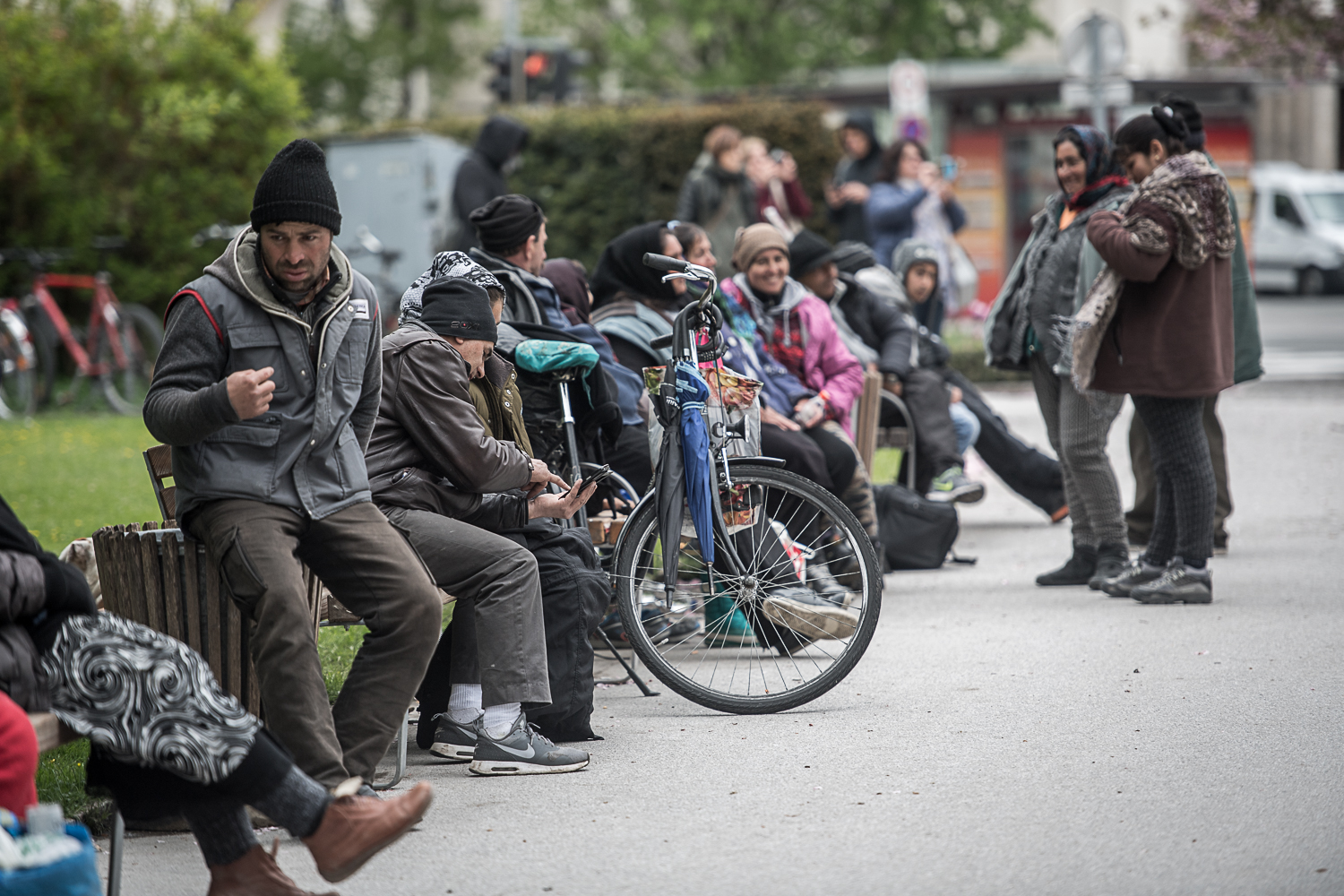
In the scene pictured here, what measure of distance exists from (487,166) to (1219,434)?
17.7 ft

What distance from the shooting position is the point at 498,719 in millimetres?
4633

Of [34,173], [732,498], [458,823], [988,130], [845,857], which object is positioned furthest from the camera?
[988,130]

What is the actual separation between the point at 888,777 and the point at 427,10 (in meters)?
36.9

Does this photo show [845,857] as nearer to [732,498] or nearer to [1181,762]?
[1181,762]

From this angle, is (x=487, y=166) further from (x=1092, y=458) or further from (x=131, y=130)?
(x=131, y=130)

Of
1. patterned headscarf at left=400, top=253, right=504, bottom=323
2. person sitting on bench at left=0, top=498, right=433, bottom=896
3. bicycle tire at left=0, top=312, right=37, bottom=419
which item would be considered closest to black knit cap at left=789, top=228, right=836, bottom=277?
patterned headscarf at left=400, top=253, right=504, bottom=323

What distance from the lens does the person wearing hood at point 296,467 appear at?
3.90m

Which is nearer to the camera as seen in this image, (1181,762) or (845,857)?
(845,857)

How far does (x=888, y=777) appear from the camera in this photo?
4.45m

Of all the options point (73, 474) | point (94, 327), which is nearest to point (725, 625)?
point (73, 474)

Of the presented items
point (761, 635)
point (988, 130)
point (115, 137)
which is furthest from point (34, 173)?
point (988, 130)

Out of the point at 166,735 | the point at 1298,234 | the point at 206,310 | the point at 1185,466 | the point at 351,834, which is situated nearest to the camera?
the point at 166,735

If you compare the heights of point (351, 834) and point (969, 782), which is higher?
point (351, 834)

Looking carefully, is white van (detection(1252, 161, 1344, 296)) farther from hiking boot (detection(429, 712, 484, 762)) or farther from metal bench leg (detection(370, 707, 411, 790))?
metal bench leg (detection(370, 707, 411, 790))
